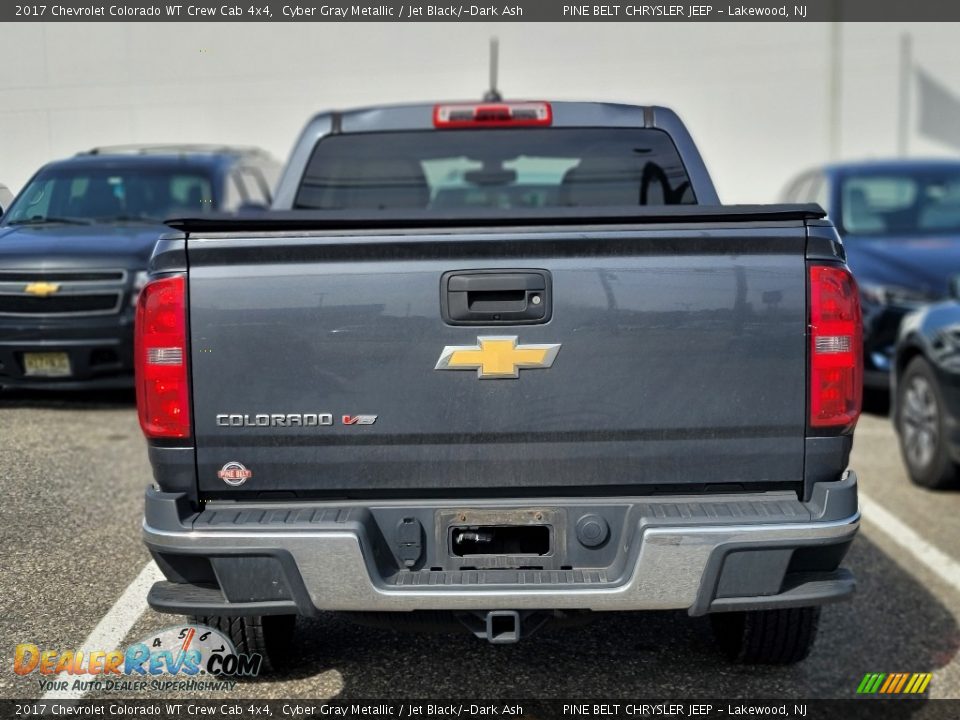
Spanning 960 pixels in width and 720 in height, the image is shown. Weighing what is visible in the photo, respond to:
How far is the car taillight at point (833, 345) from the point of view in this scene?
3.23 meters

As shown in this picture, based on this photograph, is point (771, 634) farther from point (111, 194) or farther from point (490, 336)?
point (111, 194)

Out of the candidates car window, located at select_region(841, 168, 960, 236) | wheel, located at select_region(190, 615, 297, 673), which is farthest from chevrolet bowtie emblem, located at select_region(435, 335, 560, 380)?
car window, located at select_region(841, 168, 960, 236)

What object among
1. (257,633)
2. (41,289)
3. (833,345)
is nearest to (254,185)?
(41,289)

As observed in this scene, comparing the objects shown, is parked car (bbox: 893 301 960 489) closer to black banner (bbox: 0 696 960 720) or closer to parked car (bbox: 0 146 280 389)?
black banner (bbox: 0 696 960 720)

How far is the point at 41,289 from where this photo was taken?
4602mm

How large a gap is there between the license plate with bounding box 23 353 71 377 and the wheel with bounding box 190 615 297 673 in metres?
1.12

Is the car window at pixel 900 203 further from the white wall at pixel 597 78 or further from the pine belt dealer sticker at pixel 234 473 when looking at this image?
the pine belt dealer sticker at pixel 234 473

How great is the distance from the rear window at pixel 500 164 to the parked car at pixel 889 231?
3.96 metres

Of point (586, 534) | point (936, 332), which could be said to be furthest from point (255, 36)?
point (586, 534)

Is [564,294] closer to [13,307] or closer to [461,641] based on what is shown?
[461,641]

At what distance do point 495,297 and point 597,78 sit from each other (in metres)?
14.0

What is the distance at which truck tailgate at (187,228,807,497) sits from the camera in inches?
127

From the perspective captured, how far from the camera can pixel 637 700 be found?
3.85 metres
